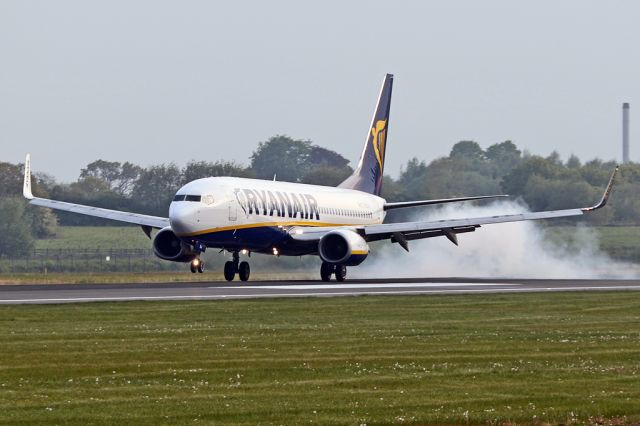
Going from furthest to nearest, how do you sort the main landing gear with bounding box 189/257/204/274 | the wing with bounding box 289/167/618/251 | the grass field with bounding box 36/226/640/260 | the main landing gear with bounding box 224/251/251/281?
the grass field with bounding box 36/226/640/260 → the wing with bounding box 289/167/618/251 → the main landing gear with bounding box 224/251/251/281 → the main landing gear with bounding box 189/257/204/274

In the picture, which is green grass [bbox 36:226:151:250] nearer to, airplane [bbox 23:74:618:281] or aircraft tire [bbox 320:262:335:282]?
airplane [bbox 23:74:618:281]

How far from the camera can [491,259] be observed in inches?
2913

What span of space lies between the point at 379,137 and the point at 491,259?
354 inches

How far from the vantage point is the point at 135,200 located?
82.0m

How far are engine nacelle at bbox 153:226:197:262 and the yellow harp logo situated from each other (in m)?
18.3

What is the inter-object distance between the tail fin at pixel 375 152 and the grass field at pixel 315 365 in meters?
36.2

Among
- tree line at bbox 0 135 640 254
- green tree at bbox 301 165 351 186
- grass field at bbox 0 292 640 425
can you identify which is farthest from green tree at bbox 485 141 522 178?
grass field at bbox 0 292 640 425

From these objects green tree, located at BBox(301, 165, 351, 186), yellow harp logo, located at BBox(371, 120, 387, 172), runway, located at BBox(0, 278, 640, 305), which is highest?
yellow harp logo, located at BBox(371, 120, 387, 172)

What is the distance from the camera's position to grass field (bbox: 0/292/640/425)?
726 inches

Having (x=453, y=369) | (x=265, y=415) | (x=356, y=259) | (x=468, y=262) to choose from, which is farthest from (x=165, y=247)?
(x=265, y=415)

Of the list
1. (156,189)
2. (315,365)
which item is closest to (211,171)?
(156,189)

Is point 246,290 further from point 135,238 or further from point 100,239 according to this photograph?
point 135,238

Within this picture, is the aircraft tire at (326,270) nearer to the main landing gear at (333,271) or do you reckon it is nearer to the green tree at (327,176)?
the main landing gear at (333,271)

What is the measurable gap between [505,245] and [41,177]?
38772mm
